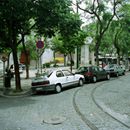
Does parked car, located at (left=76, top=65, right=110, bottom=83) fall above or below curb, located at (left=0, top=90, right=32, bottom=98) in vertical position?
above

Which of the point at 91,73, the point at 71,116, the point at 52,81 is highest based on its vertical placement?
the point at 91,73

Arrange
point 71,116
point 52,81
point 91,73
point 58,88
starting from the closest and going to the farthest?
point 71,116, point 52,81, point 58,88, point 91,73

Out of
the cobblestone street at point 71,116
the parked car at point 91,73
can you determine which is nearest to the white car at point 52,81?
the cobblestone street at point 71,116

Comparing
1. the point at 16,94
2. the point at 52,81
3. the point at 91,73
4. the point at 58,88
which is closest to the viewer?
the point at 16,94

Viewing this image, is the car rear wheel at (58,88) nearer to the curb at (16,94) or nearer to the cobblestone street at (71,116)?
the curb at (16,94)

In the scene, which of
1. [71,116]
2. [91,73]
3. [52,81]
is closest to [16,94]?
[52,81]

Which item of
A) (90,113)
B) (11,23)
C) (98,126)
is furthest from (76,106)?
(11,23)

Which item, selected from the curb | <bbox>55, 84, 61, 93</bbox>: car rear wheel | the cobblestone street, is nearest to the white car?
<bbox>55, 84, 61, 93</bbox>: car rear wheel

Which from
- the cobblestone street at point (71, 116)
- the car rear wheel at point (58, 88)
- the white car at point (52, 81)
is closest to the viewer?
the cobblestone street at point (71, 116)

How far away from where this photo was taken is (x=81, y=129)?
24.0 ft

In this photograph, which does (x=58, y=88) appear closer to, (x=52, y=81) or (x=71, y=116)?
(x=52, y=81)

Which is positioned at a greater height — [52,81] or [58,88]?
[52,81]

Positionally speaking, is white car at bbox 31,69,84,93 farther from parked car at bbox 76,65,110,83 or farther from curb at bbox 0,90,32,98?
parked car at bbox 76,65,110,83

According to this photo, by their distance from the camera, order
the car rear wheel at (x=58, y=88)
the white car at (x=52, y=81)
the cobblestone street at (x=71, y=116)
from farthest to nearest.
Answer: the car rear wheel at (x=58, y=88)
the white car at (x=52, y=81)
the cobblestone street at (x=71, y=116)
